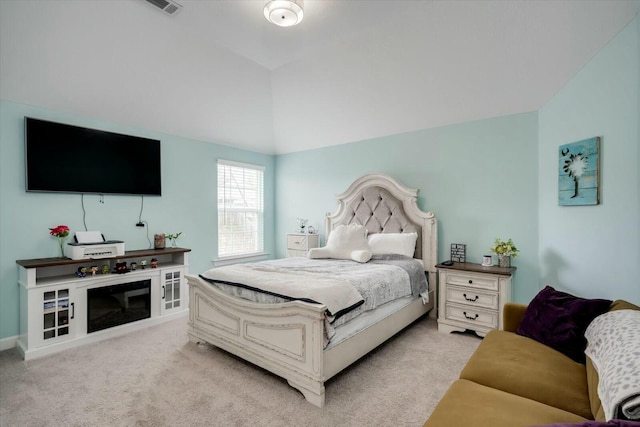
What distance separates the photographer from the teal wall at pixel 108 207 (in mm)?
2957

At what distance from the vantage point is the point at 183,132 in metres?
4.24

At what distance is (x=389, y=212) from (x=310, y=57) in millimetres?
2172

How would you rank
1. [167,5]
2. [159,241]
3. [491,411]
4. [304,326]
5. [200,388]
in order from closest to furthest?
[491,411] < [304,326] < [200,388] < [167,5] < [159,241]

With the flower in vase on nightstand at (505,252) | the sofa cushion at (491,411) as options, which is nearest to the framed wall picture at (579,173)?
the flower in vase on nightstand at (505,252)

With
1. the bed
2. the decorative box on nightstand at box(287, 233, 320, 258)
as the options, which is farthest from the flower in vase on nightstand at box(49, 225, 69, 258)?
the decorative box on nightstand at box(287, 233, 320, 258)

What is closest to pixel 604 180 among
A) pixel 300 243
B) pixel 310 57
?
pixel 310 57

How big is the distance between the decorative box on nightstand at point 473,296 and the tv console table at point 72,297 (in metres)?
3.22

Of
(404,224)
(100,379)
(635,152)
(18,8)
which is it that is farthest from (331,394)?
(18,8)

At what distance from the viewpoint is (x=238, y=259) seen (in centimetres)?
505

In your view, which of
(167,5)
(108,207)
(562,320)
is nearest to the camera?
(562,320)

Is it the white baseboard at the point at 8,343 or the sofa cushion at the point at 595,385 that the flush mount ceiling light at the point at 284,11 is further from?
the white baseboard at the point at 8,343

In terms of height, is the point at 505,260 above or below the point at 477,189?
below

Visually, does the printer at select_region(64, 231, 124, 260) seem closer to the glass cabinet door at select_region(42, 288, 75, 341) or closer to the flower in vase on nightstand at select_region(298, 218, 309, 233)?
the glass cabinet door at select_region(42, 288, 75, 341)

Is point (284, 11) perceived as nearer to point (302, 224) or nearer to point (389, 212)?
point (389, 212)
